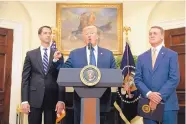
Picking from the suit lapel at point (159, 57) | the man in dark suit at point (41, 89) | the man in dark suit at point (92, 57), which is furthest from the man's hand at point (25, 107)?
the suit lapel at point (159, 57)

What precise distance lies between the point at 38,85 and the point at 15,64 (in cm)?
224

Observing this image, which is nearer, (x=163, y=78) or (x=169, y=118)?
(x=169, y=118)

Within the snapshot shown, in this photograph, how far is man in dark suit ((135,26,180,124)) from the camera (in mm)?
2383

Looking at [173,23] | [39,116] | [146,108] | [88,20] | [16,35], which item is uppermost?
[88,20]

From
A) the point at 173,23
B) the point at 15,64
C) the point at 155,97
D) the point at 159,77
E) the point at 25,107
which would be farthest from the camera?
the point at 15,64

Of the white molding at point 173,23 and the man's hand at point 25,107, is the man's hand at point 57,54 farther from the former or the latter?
the white molding at point 173,23

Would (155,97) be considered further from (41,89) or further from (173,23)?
(173,23)

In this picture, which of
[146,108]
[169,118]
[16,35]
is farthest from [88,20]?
[169,118]

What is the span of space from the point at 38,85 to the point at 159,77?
48.2 inches

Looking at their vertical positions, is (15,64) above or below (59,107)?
above

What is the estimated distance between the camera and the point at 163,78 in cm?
248

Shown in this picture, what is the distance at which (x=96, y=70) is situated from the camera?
2080 mm

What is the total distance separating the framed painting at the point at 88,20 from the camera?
4.96 m

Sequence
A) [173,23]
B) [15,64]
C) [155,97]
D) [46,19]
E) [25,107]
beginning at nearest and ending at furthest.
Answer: [155,97], [25,107], [173,23], [15,64], [46,19]
